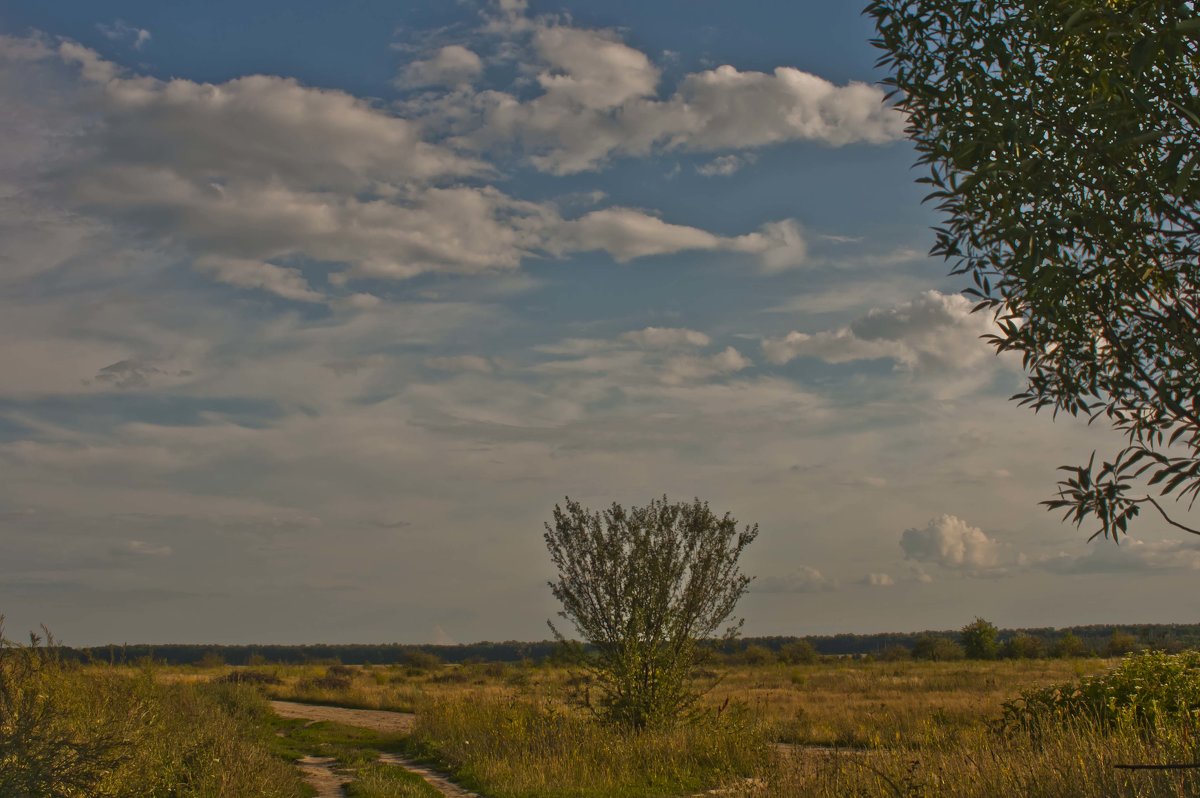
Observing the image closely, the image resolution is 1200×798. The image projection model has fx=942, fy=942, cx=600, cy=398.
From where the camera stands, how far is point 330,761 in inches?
767

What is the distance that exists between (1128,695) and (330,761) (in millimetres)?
14830

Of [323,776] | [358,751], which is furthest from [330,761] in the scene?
[323,776]

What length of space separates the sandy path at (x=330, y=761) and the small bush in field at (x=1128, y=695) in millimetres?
8830

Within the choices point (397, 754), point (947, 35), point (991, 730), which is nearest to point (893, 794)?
point (991, 730)

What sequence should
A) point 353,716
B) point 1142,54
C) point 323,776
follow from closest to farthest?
point 1142,54 → point 323,776 → point 353,716

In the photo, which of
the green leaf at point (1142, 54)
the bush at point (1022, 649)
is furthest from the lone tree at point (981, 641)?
the green leaf at point (1142, 54)

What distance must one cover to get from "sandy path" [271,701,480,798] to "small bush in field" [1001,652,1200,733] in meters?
8.83

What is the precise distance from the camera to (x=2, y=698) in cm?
933

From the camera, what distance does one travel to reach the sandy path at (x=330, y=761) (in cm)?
1540

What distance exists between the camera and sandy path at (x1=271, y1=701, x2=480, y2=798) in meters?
15.4

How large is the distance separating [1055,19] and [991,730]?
11.2 m

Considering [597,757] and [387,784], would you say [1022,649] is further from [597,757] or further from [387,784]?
[387,784]

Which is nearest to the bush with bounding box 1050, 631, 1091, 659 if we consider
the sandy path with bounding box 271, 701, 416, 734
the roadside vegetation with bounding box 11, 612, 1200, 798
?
the roadside vegetation with bounding box 11, 612, 1200, 798

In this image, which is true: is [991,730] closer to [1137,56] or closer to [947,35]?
[947,35]
